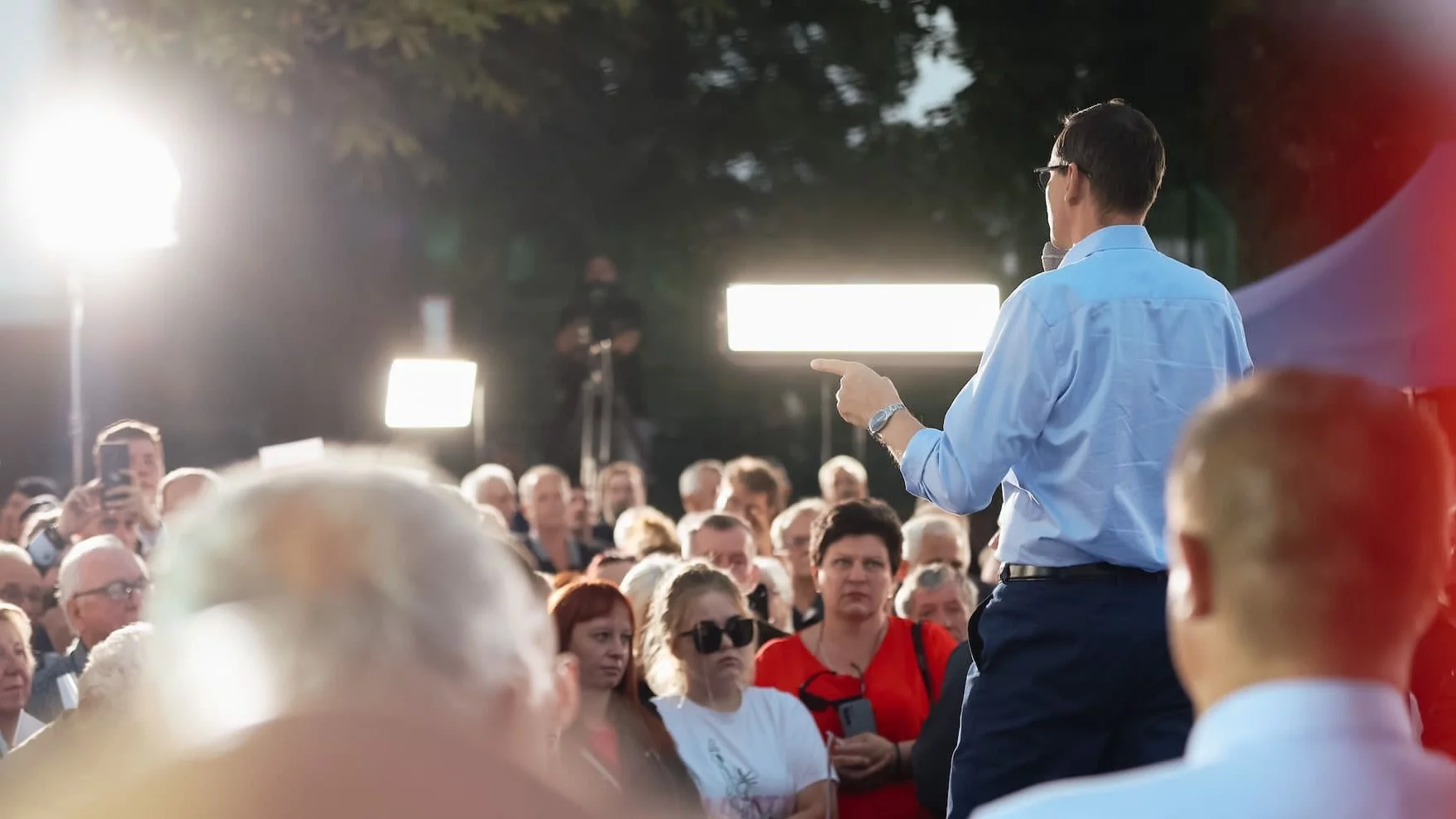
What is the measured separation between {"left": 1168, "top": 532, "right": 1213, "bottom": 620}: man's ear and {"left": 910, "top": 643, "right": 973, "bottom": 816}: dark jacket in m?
3.76

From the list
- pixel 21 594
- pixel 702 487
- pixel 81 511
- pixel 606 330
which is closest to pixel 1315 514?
pixel 21 594

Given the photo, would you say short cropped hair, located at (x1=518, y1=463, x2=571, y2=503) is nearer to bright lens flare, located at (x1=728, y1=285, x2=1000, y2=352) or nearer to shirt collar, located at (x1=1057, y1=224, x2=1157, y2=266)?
bright lens flare, located at (x1=728, y1=285, x2=1000, y2=352)

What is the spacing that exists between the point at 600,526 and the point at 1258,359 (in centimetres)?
371

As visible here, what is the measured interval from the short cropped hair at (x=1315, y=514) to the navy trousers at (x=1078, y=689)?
1.96 meters

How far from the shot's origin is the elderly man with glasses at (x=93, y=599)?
570cm

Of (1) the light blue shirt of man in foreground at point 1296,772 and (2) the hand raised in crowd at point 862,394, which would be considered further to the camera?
(2) the hand raised in crowd at point 862,394

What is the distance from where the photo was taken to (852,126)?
1748 centimetres

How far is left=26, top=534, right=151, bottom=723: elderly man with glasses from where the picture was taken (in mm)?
5703

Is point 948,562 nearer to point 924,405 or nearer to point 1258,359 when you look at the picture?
point 1258,359

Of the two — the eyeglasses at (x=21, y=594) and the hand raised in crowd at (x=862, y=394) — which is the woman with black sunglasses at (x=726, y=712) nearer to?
the hand raised in crowd at (x=862, y=394)

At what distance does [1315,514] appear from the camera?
1180 millimetres

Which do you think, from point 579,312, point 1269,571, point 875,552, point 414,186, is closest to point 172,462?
point 414,186

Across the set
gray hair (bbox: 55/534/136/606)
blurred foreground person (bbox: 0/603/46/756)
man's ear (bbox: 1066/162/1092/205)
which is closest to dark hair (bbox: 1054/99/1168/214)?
man's ear (bbox: 1066/162/1092/205)

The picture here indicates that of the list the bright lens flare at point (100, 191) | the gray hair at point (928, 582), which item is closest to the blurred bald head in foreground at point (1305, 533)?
the gray hair at point (928, 582)
